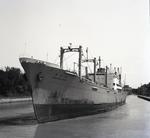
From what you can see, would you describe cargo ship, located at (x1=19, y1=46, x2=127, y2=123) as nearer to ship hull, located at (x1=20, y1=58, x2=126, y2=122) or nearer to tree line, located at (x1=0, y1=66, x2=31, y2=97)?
ship hull, located at (x1=20, y1=58, x2=126, y2=122)

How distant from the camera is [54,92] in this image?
77.4 ft

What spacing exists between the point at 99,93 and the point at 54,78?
503 inches

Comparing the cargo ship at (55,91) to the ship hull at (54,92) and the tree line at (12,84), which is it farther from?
the tree line at (12,84)

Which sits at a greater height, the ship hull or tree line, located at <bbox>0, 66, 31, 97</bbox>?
tree line, located at <bbox>0, 66, 31, 97</bbox>

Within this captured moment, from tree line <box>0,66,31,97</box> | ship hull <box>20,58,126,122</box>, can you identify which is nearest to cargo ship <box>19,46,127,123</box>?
ship hull <box>20,58,126,122</box>

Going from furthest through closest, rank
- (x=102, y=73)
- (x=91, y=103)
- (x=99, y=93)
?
(x=102, y=73)
(x=99, y=93)
(x=91, y=103)

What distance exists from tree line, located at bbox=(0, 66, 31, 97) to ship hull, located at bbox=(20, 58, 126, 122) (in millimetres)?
46292

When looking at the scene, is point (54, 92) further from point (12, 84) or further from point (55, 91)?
point (12, 84)

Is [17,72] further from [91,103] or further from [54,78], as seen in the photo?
[54,78]

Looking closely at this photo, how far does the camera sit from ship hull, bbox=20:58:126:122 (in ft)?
72.6

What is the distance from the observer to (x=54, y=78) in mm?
23625

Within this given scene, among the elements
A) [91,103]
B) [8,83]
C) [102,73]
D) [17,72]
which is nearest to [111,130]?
[91,103]

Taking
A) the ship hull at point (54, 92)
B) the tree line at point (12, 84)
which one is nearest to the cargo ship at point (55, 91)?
the ship hull at point (54, 92)

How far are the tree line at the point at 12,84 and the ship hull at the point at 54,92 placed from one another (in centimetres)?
4629
